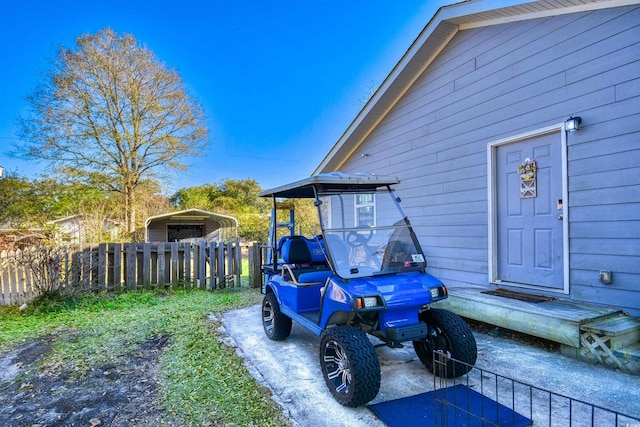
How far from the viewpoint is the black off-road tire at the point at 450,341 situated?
8.85ft

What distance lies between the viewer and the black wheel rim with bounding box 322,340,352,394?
8.14 feet

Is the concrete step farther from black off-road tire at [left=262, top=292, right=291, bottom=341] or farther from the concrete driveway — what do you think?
black off-road tire at [left=262, top=292, right=291, bottom=341]

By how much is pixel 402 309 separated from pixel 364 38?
44.1 ft

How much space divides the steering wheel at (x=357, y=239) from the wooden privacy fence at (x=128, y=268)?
4.74 meters

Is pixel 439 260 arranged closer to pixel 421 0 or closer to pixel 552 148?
pixel 552 148

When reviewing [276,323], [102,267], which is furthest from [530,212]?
[102,267]

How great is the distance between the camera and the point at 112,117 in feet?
48.4

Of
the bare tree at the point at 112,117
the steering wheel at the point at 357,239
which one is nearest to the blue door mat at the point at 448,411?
the steering wheel at the point at 357,239

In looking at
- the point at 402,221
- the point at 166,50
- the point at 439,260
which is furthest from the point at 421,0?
the point at 166,50

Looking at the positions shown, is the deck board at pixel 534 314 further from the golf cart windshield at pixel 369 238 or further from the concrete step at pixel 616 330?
the golf cart windshield at pixel 369 238

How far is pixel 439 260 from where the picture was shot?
5840 mm

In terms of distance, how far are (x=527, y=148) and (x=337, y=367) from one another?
3.69 metres

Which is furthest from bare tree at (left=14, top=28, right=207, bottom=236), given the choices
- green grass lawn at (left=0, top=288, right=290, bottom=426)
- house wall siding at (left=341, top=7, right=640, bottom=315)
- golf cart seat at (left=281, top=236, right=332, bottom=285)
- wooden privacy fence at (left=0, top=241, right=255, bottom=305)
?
golf cart seat at (left=281, top=236, right=332, bottom=285)

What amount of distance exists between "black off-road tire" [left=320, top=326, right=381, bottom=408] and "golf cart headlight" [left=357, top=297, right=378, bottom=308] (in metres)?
0.22
